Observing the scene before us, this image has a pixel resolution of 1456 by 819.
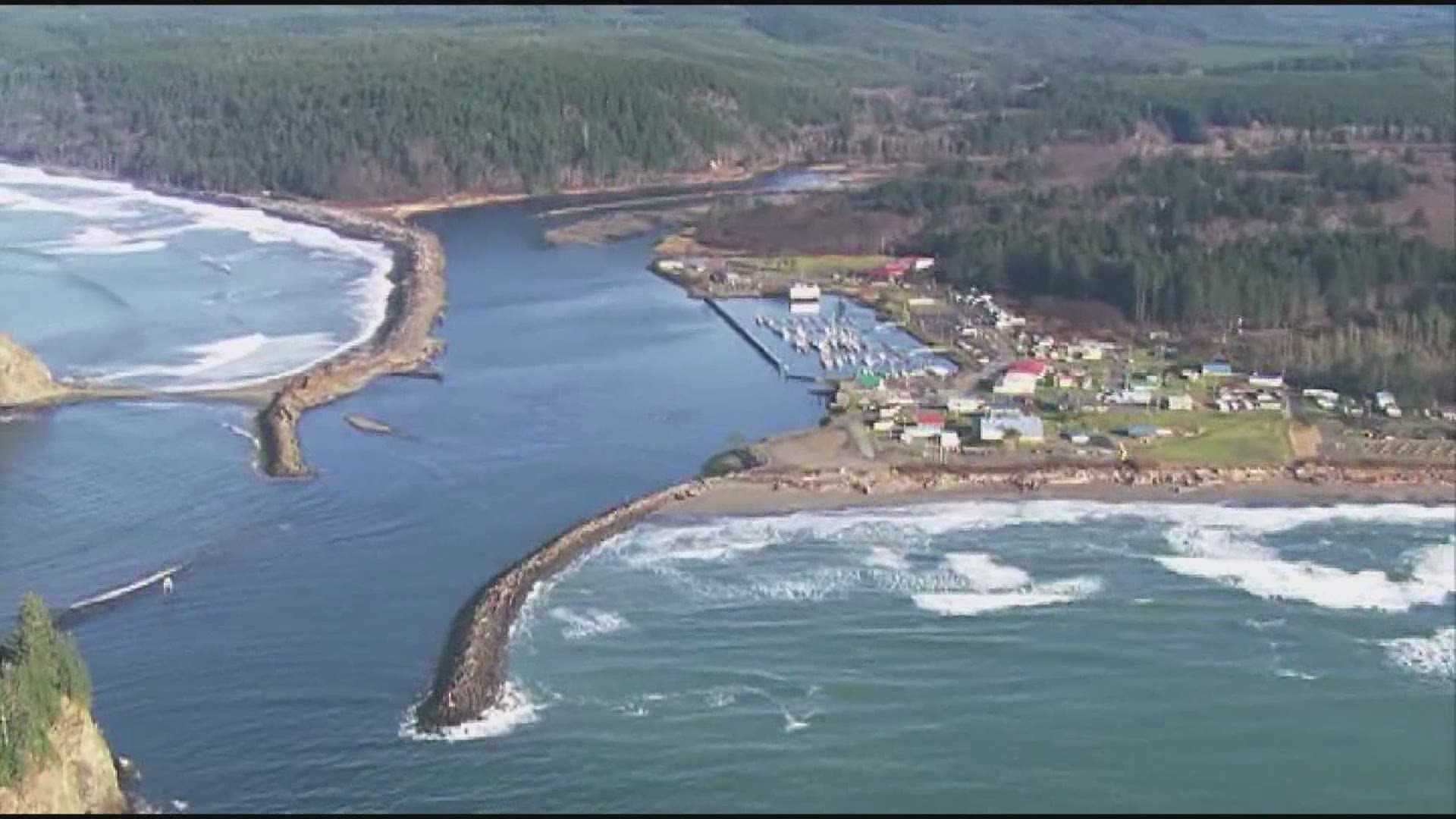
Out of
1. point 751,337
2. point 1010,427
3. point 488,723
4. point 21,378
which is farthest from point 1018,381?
point 21,378

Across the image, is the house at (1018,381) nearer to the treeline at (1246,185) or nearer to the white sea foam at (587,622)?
the white sea foam at (587,622)

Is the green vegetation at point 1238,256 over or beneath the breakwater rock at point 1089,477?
over

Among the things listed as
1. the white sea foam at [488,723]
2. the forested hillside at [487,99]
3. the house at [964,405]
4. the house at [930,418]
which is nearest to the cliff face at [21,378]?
the house at [930,418]

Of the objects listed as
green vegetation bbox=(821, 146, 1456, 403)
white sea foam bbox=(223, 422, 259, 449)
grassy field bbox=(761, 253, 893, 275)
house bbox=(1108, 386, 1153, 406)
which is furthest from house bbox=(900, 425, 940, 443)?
grassy field bbox=(761, 253, 893, 275)

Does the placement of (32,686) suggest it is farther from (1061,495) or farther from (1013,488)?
(1061,495)

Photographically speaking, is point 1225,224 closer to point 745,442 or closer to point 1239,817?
point 745,442

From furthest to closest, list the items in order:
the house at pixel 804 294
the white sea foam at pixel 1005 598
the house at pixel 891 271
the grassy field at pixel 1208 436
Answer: the house at pixel 891 271 < the house at pixel 804 294 < the grassy field at pixel 1208 436 < the white sea foam at pixel 1005 598

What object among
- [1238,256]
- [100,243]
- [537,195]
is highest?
[1238,256]

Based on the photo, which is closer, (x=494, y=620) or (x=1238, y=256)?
(x=494, y=620)
